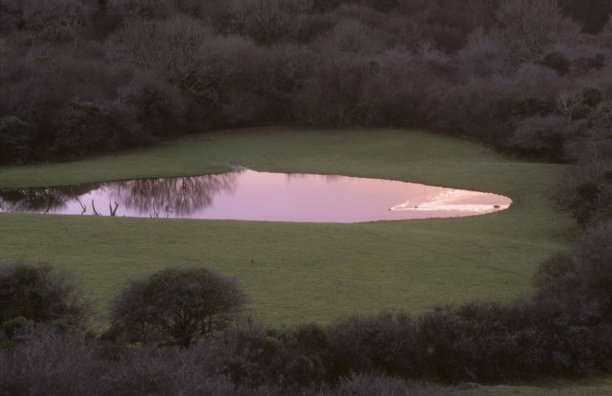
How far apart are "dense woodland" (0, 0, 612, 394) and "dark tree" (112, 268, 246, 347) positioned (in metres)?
0.21

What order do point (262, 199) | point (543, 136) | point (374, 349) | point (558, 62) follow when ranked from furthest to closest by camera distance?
point (558, 62) → point (543, 136) → point (262, 199) → point (374, 349)

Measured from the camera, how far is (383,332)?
47.4 feet

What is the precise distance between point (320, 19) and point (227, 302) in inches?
2742

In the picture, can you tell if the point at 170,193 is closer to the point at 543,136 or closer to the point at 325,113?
the point at 325,113

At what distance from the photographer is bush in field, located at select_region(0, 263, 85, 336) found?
1411 centimetres

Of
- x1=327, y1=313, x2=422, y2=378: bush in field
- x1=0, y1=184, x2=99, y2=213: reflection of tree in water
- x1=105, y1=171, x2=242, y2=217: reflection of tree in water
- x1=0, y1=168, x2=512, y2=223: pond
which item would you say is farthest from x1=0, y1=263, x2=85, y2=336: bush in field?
x1=0, y1=184, x2=99, y2=213: reflection of tree in water

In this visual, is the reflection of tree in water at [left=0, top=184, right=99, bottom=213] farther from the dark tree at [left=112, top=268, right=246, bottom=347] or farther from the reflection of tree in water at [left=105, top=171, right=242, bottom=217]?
the dark tree at [left=112, top=268, right=246, bottom=347]

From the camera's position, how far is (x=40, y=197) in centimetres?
3759

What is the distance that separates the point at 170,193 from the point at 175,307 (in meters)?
26.0

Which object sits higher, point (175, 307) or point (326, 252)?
point (175, 307)

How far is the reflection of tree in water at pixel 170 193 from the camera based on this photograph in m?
35.6

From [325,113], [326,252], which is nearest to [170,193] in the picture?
[326,252]

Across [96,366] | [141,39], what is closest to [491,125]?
[141,39]

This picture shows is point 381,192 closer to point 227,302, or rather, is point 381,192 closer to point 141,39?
point 227,302
